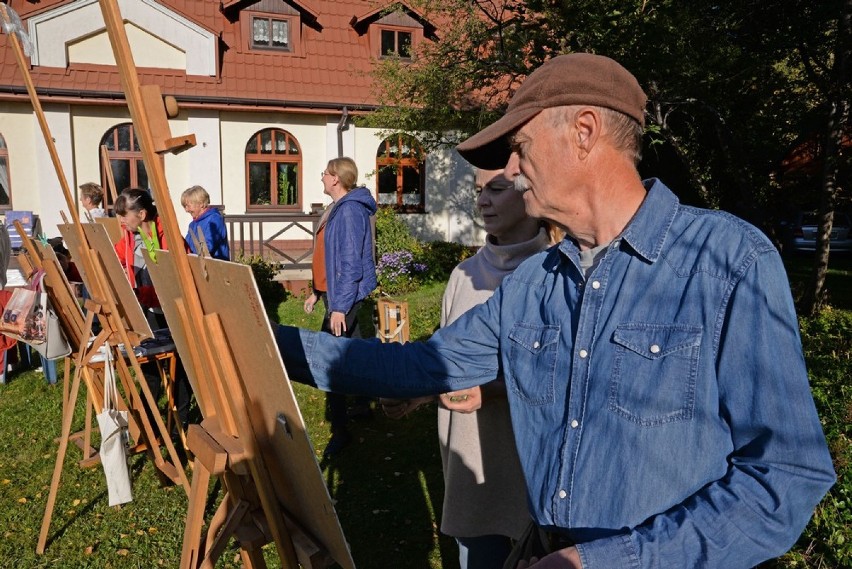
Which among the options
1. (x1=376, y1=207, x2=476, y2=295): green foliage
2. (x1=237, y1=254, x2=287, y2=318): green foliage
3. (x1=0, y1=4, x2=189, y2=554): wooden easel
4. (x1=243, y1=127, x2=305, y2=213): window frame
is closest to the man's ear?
(x1=0, y1=4, x2=189, y2=554): wooden easel

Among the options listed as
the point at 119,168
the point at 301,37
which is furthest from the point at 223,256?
the point at 301,37

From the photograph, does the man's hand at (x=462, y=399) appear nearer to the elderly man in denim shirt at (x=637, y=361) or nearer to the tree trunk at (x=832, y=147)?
the elderly man in denim shirt at (x=637, y=361)

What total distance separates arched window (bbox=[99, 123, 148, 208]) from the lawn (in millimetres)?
9917

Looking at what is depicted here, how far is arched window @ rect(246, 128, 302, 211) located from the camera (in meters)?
15.0

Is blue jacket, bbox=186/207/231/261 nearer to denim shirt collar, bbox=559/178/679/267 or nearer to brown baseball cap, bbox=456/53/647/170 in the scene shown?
brown baseball cap, bbox=456/53/647/170

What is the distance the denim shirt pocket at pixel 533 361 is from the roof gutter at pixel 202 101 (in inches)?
502

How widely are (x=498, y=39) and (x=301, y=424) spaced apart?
320 inches

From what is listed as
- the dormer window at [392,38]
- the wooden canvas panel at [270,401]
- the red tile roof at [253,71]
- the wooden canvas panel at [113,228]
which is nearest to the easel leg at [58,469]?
the wooden canvas panel at [113,228]

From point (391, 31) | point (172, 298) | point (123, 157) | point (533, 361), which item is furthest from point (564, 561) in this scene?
point (391, 31)

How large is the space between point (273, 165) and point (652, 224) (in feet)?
48.2

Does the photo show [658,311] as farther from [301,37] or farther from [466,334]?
[301,37]

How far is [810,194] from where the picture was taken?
1008 centimetres

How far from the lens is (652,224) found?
1.26 metres

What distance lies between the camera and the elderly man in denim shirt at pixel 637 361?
1051 mm
